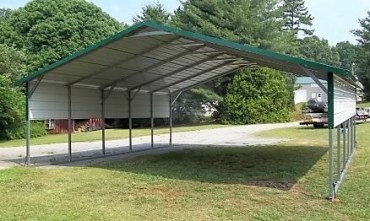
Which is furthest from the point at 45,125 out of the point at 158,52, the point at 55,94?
the point at 158,52

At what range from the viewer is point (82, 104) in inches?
537

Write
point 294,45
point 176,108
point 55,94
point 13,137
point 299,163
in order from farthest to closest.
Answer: point 294,45 < point 176,108 < point 13,137 < point 55,94 < point 299,163

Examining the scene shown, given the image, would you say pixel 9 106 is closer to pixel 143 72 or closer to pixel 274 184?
pixel 143 72

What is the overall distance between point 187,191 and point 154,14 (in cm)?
3542

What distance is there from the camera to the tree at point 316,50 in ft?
226

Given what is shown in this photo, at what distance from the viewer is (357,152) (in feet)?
44.4

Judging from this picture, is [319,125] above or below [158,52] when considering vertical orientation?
below

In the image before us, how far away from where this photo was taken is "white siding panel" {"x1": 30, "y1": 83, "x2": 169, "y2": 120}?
39.2 feet

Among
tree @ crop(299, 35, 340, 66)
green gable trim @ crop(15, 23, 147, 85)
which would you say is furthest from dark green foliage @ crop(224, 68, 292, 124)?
tree @ crop(299, 35, 340, 66)

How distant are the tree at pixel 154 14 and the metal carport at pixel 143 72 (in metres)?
25.7

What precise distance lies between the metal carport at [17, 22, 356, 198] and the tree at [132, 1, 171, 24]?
25709 millimetres

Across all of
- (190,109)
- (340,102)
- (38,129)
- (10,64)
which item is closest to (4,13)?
(190,109)

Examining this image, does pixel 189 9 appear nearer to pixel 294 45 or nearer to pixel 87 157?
pixel 294 45

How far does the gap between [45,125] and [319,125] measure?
15986 millimetres
